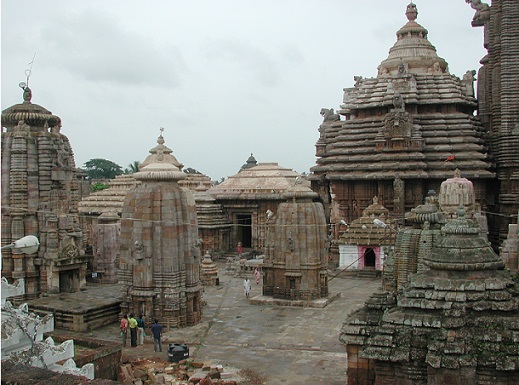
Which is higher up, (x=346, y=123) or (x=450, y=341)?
(x=346, y=123)

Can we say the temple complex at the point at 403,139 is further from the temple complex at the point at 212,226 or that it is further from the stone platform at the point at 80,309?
the stone platform at the point at 80,309

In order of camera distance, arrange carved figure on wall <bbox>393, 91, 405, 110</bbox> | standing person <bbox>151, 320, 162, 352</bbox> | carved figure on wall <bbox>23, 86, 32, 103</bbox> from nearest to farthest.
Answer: standing person <bbox>151, 320, 162, 352</bbox>
carved figure on wall <bbox>23, 86, 32, 103</bbox>
carved figure on wall <bbox>393, 91, 405, 110</bbox>

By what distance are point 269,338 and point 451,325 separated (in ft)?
28.2

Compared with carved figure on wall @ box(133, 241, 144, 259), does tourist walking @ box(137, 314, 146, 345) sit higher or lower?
lower

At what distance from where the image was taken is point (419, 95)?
35.4 meters

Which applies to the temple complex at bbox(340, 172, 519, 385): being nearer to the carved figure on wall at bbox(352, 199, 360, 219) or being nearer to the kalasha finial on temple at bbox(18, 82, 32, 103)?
the kalasha finial on temple at bbox(18, 82, 32, 103)

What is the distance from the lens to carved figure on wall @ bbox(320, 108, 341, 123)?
136ft

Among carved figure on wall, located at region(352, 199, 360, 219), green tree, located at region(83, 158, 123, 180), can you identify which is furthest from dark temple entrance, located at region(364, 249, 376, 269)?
green tree, located at region(83, 158, 123, 180)

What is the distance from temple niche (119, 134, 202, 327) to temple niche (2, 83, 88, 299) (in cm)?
425

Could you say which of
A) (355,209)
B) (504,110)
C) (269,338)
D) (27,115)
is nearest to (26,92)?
(27,115)

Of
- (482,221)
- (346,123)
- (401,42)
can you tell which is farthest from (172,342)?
(401,42)

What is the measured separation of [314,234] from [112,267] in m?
9.40

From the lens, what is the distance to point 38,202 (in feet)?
76.1

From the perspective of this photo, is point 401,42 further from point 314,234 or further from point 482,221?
point 314,234
